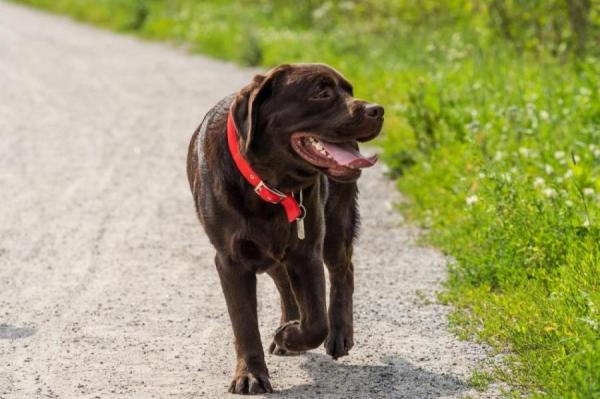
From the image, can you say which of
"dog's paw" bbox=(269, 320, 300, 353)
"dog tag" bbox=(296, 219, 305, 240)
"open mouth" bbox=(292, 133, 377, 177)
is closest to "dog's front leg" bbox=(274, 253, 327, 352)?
"dog's paw" bbox=(269, 320, 300, 353)

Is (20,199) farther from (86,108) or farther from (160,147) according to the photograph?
(86,108)

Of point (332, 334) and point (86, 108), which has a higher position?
point (332, 334)

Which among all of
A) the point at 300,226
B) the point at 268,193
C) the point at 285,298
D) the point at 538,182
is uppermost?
the point at 268,193

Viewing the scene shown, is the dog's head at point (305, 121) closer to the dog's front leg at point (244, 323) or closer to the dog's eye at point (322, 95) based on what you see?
the dog's eye at point (322, 95)

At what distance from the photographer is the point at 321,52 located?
51.2ft

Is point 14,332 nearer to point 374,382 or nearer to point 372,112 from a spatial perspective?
point 374,382

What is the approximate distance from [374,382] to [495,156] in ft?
11.8

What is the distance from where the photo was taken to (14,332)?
618 cm

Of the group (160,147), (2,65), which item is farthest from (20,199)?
(2,65)

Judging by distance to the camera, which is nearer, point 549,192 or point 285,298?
point 285,298

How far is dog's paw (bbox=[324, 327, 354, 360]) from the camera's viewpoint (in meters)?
5.66

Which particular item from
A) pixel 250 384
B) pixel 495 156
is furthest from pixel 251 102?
pixel 495 156

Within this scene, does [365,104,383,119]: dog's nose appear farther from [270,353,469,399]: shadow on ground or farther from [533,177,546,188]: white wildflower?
[533,177,546,188]: white wildflower

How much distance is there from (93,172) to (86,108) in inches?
139
